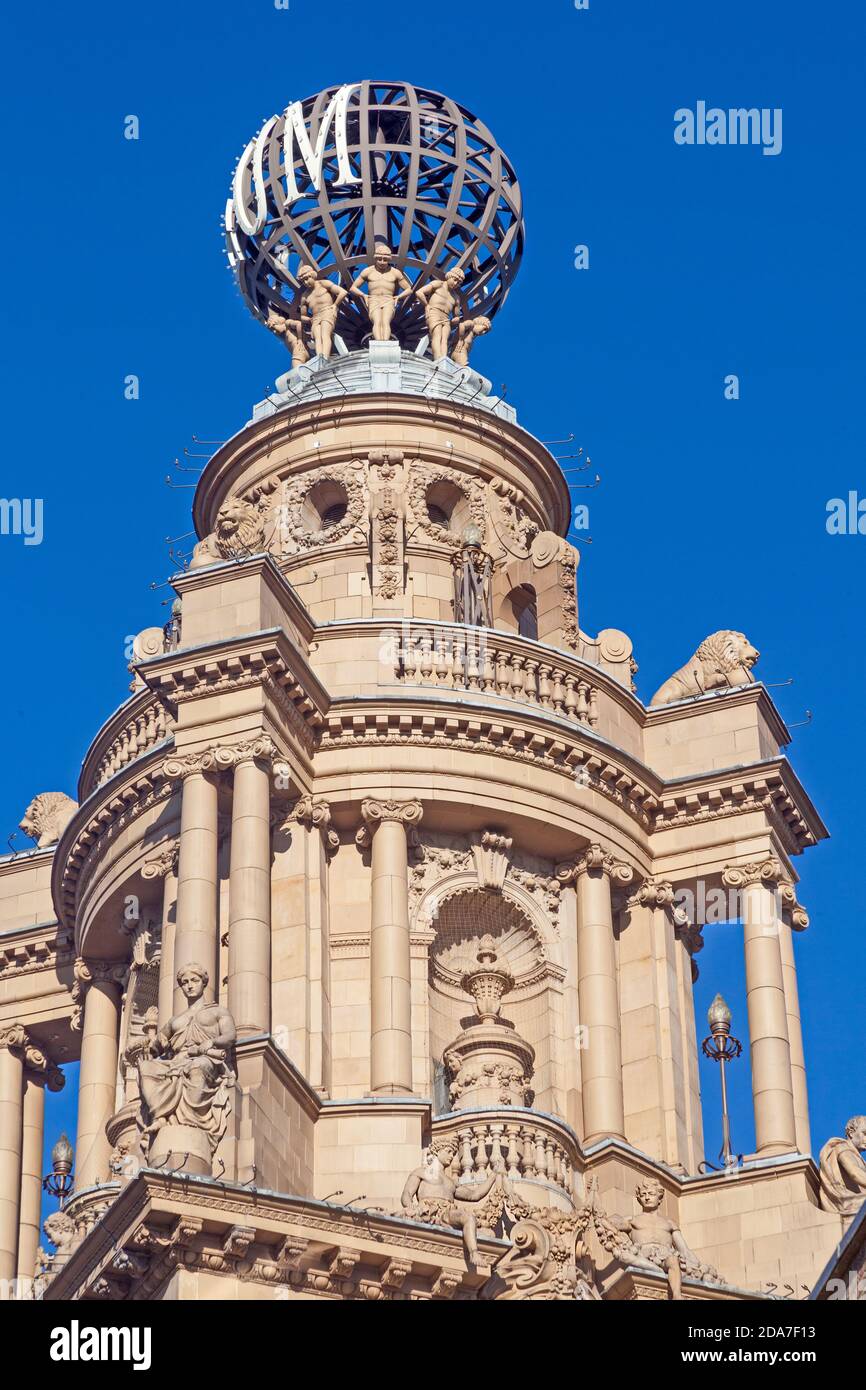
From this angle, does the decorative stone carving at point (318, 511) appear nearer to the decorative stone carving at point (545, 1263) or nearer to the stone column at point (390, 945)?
the stone column at point (390, 945)

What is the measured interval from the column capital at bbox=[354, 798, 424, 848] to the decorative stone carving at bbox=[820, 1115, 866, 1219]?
8.58 meters

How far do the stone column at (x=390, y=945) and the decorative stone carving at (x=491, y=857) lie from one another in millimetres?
1253

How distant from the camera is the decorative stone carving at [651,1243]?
51.1 m

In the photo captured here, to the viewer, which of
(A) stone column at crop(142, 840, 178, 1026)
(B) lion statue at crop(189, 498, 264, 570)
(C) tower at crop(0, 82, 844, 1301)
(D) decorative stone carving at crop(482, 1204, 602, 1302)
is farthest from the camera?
(B) lion statue at crop(189, 498, 264, 570)

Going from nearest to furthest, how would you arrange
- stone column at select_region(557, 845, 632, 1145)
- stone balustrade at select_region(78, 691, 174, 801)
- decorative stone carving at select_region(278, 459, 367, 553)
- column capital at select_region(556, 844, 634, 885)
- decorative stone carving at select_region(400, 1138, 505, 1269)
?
1. decorative stone carving at select_region(400, 1138, 505, 1269)
2. stone column at select_region(557, 845, 632, 1145)
3. column capital at select_region(556, 844, 634, 885)
4. stone balustrade at select_region(78, 691, 174, 801)
5. decorative stone carving at select_region(278, 459, 367, 553)

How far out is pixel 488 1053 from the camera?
5672 cm

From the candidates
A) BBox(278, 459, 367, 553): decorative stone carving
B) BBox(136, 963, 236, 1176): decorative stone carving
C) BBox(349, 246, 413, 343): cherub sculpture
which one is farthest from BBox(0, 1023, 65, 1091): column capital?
BBox(136, 963, 236, 1176): decorative stone carving

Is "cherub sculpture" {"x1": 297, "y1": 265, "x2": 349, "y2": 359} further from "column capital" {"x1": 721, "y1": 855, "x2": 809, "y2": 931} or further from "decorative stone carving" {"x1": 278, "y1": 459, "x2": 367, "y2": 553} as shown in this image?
"column capital" {"x1": 721, "y1": 855, "x2": 809, "y2": 931}

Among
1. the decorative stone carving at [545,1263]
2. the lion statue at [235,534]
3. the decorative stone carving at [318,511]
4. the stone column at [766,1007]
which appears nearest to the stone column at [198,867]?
the decorative stone carving at [545,1263]

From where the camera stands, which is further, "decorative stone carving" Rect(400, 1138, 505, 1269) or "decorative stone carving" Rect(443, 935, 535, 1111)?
"decorative stone carving" Rect(443, 935, 535, 1111)

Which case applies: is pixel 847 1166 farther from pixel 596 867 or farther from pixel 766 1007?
pixel 596 867

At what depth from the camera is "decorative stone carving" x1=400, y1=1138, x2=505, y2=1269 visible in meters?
47.7

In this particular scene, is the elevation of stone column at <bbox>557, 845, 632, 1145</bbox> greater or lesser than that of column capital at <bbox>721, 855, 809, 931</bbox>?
lesser

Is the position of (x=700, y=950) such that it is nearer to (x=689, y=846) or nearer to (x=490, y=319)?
(x=689, y=846)
